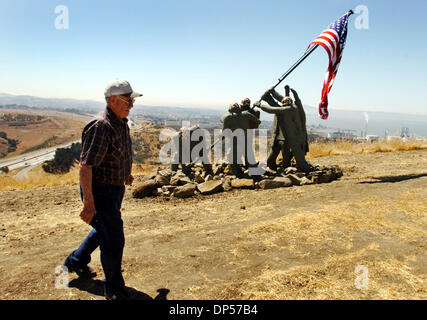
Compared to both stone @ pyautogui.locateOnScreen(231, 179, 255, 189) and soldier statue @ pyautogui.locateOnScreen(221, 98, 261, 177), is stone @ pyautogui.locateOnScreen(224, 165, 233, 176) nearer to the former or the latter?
soldier statue @ pyautogui.locateOnScreen(221, 98, 261, 177)

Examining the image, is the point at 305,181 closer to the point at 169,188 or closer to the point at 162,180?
the point at 169,188

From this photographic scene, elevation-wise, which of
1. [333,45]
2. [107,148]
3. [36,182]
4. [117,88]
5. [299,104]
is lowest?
[36,182]

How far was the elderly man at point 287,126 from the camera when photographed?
8.12 metres

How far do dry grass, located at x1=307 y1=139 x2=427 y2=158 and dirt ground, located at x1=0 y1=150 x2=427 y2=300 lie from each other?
246 inches

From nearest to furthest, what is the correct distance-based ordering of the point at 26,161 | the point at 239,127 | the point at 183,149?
the point at 239,127
the point at 183,149
the point at 26,161

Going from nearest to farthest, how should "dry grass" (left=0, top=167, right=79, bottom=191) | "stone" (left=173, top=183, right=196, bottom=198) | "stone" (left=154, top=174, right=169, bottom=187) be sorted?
"stone" (left=173, top=183, right=196, bottom=198) < "stone" (left=154, top=174, right=169, bottom=187) < "dry grass" (left=0, top=167, right=79, bottom=191)

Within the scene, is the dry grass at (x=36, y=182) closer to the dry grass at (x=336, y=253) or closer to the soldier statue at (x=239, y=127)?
the soldier statue at (x=239, y=127)

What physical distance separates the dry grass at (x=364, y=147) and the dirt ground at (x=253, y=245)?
6.25 meters

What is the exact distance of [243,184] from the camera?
293 inches

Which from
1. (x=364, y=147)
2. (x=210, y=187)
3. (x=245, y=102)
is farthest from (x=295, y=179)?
(x=364, y=147)

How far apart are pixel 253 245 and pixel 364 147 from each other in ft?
38.0

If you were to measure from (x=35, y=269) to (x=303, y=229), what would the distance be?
3383mm

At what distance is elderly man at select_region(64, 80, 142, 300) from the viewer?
2445 mm

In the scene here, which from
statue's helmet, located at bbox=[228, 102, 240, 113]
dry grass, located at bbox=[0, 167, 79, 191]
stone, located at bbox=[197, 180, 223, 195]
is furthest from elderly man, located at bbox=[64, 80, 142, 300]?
dry grass, located at bbox=[0, 167, 79, 191]
